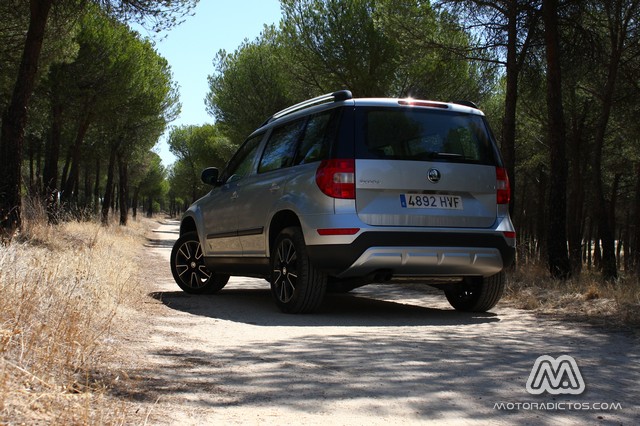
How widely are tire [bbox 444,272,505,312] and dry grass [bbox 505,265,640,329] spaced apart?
72 cm

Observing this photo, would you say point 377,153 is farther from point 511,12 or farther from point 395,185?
point 511,12

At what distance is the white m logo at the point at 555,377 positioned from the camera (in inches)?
158

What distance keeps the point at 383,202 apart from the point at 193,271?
4.10 meters

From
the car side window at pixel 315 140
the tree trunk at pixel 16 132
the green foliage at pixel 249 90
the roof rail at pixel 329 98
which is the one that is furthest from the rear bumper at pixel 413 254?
the green foliage at pixel 249 90

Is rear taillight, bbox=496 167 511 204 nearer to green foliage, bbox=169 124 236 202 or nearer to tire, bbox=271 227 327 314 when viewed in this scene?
tire, bbox=271 227 327 314

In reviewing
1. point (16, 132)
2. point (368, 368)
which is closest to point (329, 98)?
point (368, 368)

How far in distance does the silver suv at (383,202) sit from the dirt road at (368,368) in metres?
0.51

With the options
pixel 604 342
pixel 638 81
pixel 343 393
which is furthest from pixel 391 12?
pixel 343 393

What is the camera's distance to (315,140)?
7094 millimetres

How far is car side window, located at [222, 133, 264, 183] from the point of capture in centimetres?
859

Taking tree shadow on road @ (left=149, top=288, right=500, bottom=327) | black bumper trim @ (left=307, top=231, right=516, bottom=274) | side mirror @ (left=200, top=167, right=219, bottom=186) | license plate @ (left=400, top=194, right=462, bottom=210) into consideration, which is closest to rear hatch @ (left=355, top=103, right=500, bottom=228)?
license plate @ (left=400, top=194, right=462, bottom=210)

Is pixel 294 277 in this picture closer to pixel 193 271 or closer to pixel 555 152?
pixel 193 271

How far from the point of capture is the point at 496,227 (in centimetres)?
699

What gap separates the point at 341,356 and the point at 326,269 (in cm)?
190
